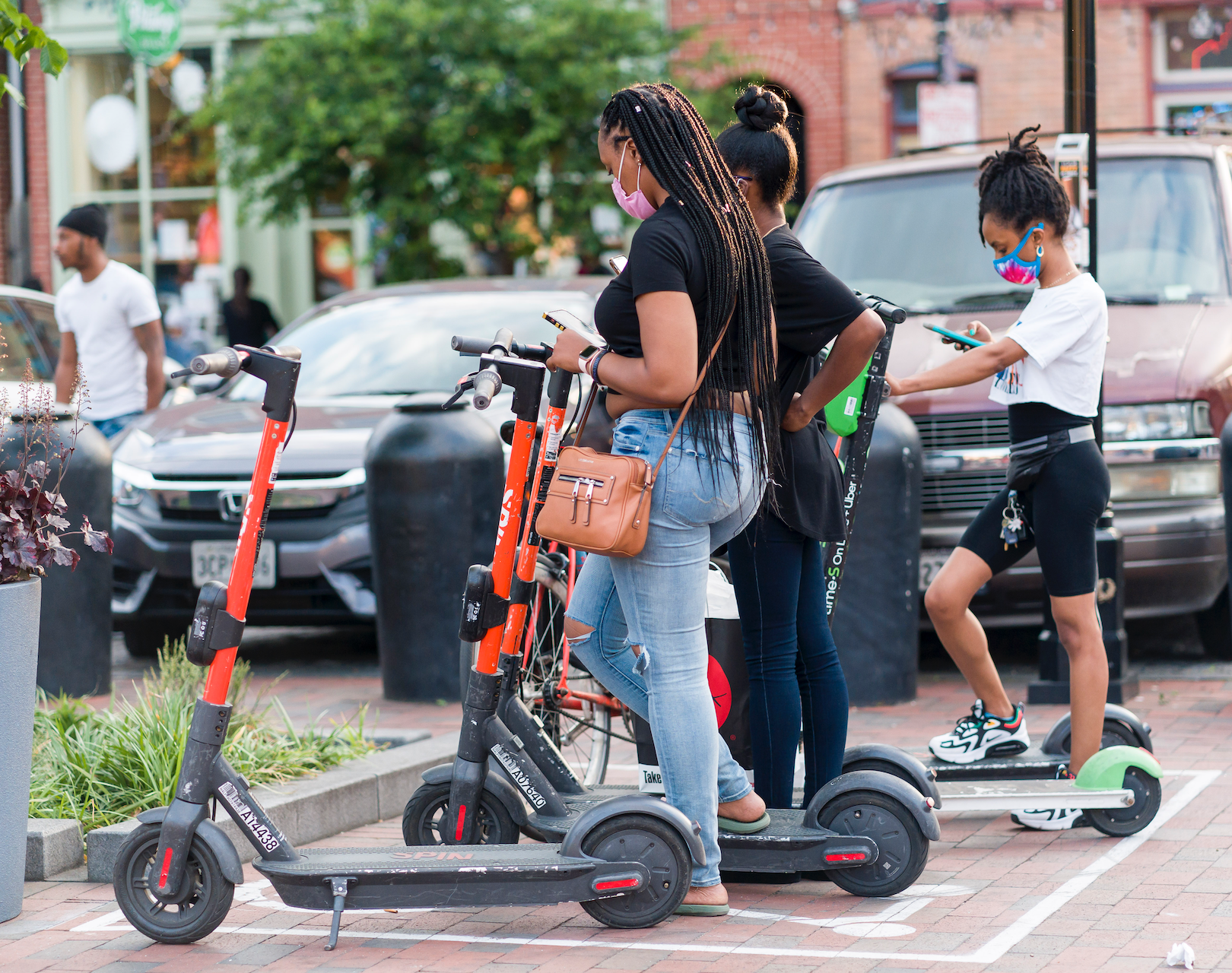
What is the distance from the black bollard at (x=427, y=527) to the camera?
7016mm

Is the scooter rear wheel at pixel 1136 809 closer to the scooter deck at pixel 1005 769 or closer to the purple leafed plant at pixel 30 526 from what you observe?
the scooter deck at pixel 1005 769

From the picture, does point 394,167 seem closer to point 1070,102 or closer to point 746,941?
point 1070,102

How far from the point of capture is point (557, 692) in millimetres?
5297

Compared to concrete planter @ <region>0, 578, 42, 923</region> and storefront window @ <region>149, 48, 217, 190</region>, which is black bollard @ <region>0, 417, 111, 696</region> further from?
storefront window @ <region>149, 48, 217, 190</region>

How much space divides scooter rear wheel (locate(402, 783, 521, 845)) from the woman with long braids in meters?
0.49

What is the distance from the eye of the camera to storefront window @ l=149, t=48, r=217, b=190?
21.2m

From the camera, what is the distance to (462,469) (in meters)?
7.02

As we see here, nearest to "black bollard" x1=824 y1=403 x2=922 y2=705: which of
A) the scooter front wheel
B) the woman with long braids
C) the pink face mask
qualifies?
the woman with long braids

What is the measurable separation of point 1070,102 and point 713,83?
1229cm

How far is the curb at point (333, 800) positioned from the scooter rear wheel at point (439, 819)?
27 centimetres

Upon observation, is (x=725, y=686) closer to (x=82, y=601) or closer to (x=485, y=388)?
(x=485, y=388)

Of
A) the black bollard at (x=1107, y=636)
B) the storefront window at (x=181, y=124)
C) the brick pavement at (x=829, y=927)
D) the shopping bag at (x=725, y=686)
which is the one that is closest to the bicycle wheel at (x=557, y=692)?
the shopping bag at (x=725, y=686)

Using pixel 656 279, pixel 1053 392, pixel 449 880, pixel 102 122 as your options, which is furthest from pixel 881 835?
pixel 102 122

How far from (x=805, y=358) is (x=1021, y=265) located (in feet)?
3.47
